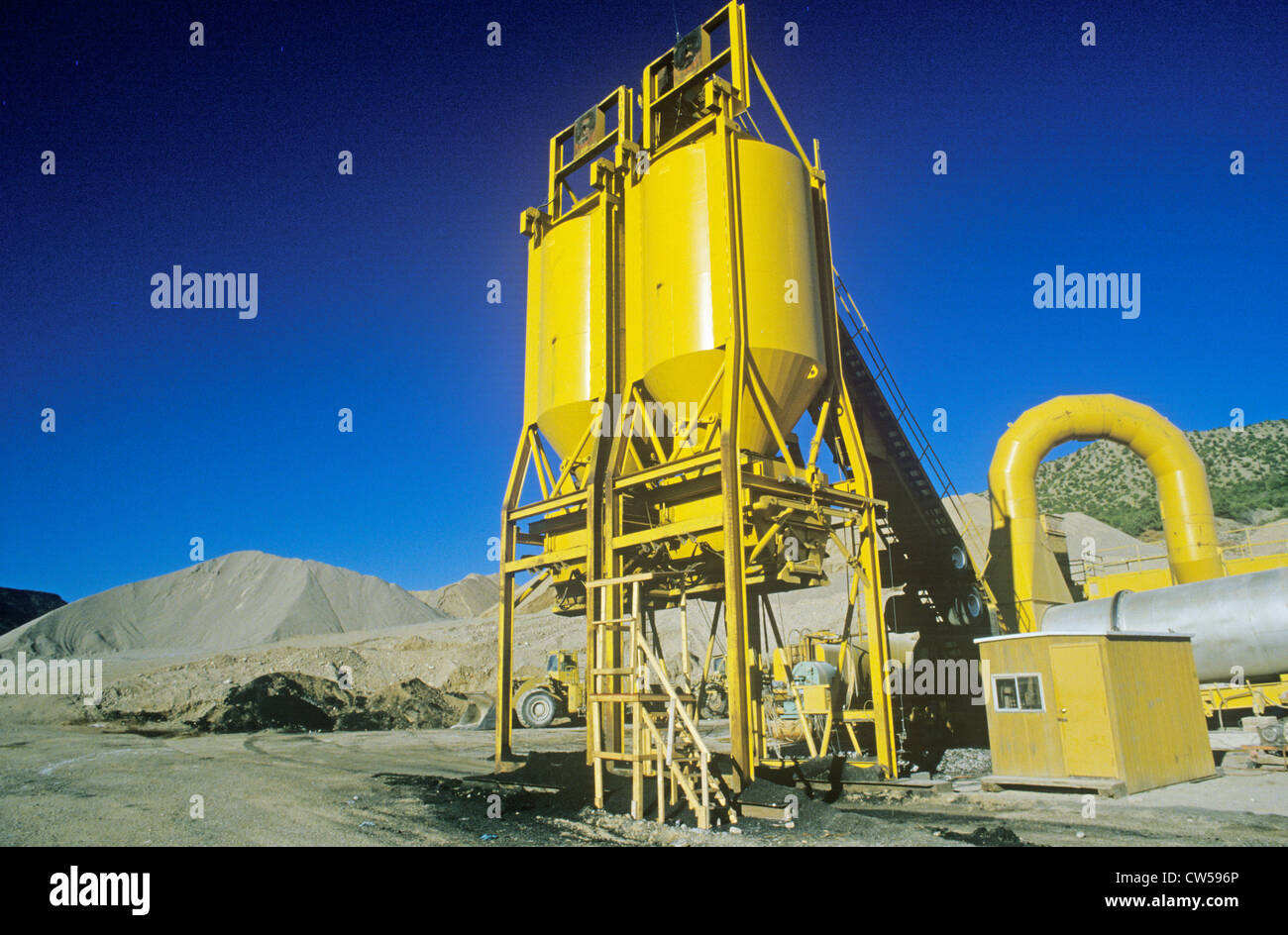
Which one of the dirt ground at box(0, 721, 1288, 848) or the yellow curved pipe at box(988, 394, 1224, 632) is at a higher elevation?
the yellow curved pipe at box(988, 394, 1224, 632)

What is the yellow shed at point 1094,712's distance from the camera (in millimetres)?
11008

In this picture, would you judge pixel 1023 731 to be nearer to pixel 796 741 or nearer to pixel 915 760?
pixel 915 760

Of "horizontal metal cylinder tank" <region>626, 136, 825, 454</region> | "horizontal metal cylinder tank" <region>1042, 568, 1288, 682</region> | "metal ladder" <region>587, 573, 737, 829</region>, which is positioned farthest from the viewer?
"horizontal metal cylinder tank" <region>1042, 568, 1288, 682</region>

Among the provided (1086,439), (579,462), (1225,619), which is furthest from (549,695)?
(1225,619)

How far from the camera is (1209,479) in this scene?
66.8 m

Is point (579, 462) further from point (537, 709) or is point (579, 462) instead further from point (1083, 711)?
point (537, 709)

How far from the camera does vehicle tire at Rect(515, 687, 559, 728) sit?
2669 cm

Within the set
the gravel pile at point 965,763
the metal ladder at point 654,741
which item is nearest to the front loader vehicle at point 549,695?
the gravel pile at point 965,763

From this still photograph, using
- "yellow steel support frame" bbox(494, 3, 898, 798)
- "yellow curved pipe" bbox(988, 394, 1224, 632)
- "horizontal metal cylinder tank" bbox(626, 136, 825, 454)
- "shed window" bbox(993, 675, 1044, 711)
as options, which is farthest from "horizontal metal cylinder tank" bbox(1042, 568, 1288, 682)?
"horizontal metal cylinder tank" bbox(626, 136, 825, 454)

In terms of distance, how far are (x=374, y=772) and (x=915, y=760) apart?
10589mm

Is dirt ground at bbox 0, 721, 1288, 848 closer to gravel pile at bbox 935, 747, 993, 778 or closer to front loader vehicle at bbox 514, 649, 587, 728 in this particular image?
gravel pile at bbox 935, 747, 993, 778

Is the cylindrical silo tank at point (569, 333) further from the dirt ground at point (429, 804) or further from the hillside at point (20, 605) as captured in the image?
the hillside at point (20, 605)

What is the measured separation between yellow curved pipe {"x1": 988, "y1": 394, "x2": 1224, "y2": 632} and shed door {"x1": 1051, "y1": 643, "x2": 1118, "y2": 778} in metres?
6.97
